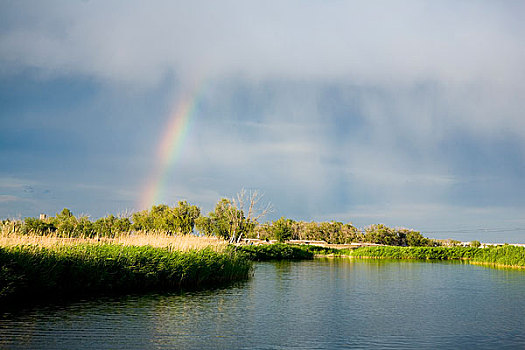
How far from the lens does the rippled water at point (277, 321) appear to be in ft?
40.5

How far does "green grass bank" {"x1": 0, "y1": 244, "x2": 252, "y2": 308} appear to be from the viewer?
16766 millimetres

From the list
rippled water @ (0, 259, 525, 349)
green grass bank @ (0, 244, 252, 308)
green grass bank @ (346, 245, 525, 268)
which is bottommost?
rippled water @ (0, 259, 525, 349)

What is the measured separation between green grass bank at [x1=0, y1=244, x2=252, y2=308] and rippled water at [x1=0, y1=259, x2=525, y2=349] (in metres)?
1.59

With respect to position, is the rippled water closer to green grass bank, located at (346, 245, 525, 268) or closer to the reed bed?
the reed bed

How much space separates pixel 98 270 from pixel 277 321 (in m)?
8.92

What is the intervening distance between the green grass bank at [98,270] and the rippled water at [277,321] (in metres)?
1.59

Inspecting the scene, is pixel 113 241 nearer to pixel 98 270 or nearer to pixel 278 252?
pixel 98 270

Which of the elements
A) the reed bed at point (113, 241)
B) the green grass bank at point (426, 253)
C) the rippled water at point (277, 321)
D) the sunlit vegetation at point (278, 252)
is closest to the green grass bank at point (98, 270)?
the reed bed at point (113, 241)

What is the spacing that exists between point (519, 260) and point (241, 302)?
1410 inches

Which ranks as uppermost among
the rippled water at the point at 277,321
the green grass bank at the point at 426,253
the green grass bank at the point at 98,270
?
the green grass bank at the point at 426,253

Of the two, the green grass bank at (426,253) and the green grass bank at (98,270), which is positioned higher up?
the green grass bank at (426,253)

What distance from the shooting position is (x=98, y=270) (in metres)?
20.0

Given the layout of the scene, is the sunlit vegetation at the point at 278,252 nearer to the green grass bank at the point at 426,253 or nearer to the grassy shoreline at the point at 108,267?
the green grass bank at the point at 426,253

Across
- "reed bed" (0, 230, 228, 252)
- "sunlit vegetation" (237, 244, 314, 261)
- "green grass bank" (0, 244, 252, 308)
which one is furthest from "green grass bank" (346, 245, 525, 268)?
"green grass bank" (0, 244, 252, 308)
